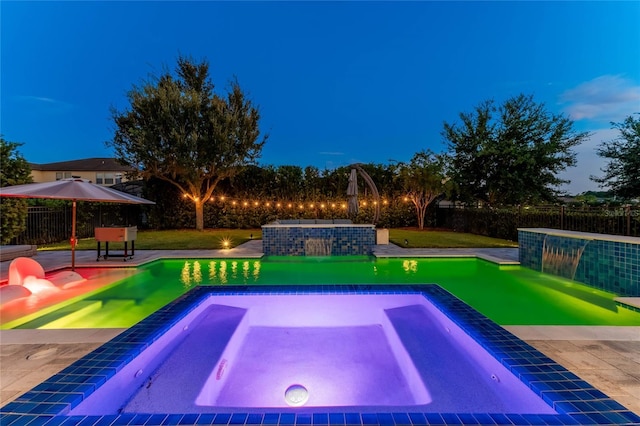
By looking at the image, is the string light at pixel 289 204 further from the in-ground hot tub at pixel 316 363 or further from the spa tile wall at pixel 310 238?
the in-ground hot tub at pixel 316 363

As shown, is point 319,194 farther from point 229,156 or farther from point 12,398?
point 12,398

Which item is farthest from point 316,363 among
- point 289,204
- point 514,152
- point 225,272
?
point 514,152

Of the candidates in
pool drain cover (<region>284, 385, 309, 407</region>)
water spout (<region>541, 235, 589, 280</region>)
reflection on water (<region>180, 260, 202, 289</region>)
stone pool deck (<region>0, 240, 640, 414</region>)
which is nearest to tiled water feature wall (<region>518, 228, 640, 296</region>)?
water spout (<region>541, 235, 589, 280</region>)

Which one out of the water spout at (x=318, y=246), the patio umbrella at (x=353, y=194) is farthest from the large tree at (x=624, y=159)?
the water spout at (x=318, y=246)

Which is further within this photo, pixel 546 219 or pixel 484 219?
pixel 484 219

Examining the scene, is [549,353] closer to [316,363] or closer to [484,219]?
[316,363]

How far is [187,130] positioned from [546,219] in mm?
14984

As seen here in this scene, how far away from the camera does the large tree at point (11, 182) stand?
8.95 metres

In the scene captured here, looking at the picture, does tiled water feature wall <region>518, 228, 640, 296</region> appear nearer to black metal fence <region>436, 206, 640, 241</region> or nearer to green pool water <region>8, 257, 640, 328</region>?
green pool water <region>8, 257, 640, 328</region>

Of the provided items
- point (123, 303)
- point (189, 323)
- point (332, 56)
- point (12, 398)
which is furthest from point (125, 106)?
point (12, 398)

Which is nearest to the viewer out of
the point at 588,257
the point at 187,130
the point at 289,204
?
the point at 588,257

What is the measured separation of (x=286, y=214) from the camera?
54.3 ft

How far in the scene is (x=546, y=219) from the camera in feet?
35.2

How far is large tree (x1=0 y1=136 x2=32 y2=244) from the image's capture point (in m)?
8.95
